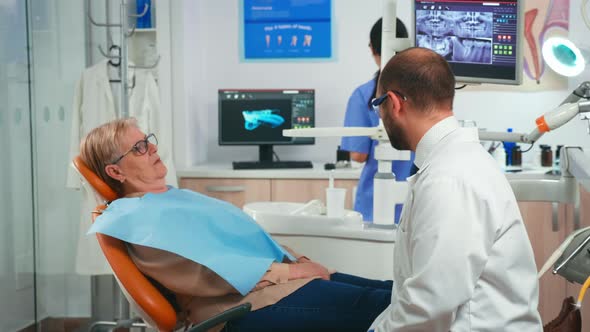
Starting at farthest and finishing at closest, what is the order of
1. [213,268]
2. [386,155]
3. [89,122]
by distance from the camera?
[89,122]
[386,155]
[213,268]

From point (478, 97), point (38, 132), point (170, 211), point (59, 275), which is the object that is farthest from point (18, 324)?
point (478, 97)

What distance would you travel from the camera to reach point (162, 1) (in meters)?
3.77

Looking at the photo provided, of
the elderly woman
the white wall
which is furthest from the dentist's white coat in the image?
the white wall

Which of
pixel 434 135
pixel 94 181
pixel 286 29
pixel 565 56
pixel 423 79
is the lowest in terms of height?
pixel 94 181

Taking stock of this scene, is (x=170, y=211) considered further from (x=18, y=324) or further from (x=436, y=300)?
(x=18, y=324)

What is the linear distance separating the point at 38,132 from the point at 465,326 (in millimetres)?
2331

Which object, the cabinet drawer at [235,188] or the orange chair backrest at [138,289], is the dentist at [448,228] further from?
the cabinet drawer at [235,188]

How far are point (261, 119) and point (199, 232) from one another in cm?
200

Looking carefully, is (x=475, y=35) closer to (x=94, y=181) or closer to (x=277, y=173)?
(x=94, y=181)

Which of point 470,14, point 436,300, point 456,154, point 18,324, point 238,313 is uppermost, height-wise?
point 470,14

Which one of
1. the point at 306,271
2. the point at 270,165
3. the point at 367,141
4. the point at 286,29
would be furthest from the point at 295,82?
the point at 306,271

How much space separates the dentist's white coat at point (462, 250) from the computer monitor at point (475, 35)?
0.77 meters

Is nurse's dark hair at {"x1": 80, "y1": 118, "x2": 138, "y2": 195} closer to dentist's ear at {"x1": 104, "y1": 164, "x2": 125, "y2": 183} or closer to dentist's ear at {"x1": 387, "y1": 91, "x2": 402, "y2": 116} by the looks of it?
dentist's ear at {"x1": 104, "y1": 164, "x2": 125, "y2": 183}

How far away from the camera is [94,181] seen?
6.68ft
